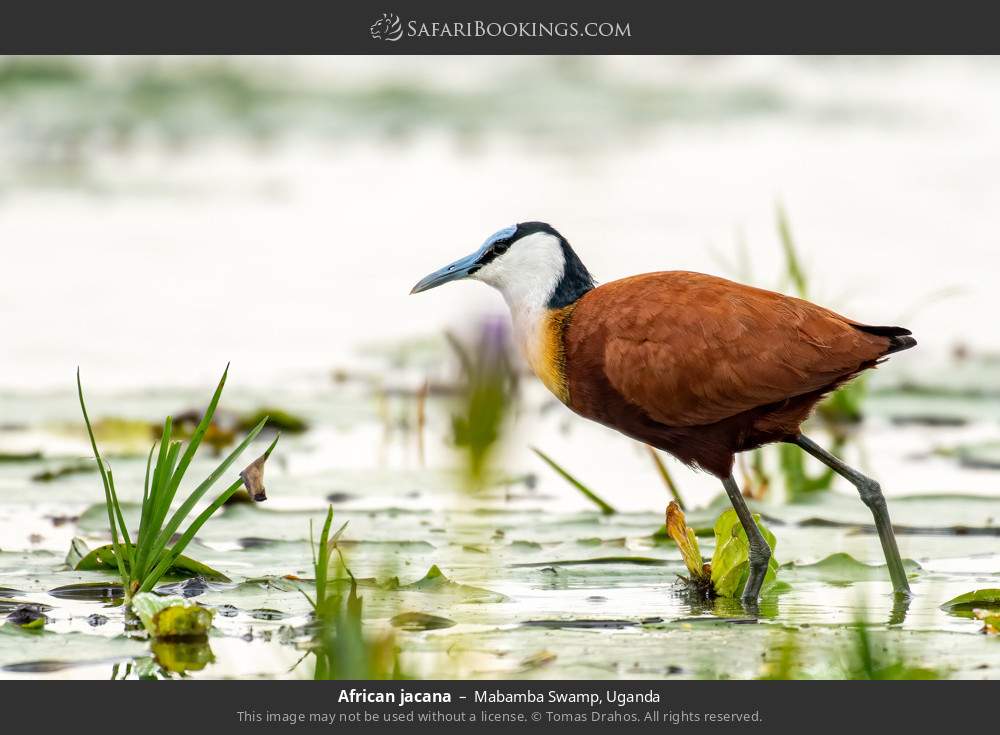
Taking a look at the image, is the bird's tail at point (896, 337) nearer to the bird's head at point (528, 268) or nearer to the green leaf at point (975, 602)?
the green leaf at point (975, 602)

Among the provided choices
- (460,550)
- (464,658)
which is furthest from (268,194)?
(464,658)

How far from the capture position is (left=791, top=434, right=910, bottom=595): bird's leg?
566cm

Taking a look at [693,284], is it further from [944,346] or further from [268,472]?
[944,346]

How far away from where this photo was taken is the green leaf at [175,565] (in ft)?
18.2

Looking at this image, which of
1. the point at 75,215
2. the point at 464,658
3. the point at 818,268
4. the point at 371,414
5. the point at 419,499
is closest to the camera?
the point at 464,658

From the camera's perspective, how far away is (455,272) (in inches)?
259

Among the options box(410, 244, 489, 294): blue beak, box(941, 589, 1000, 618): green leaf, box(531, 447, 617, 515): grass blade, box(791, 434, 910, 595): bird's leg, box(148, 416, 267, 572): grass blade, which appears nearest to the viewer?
box(148, 416, 267, 572): grass blade

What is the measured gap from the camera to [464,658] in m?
4.52

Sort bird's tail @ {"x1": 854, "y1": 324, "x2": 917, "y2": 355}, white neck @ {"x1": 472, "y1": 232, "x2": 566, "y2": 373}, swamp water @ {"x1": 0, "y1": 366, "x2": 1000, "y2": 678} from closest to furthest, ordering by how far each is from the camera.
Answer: swamp water @ {"x1": 0, "y1": 366, "x2": 1000, "y2": 678} → bird's tail @ {"x1": 854, "y1": 324, "x2": 917, "y2": 355} → white neck @ {"x1": 472, "y1": 232, "x2": 566, "y2": 373}

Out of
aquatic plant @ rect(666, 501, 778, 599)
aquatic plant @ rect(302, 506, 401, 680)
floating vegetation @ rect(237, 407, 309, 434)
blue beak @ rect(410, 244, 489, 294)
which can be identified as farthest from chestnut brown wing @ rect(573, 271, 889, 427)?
floating vegetation @ rect(237, 407, 309, 434)

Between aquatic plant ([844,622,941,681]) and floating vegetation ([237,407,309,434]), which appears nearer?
aquatic plant ([844,622,941,681])

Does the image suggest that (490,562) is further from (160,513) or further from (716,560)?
(160,513)

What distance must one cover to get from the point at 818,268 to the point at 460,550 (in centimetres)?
584

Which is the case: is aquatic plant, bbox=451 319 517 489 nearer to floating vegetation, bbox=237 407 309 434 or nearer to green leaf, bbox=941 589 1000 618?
floating vegetation, bbox=237 407 309 434
